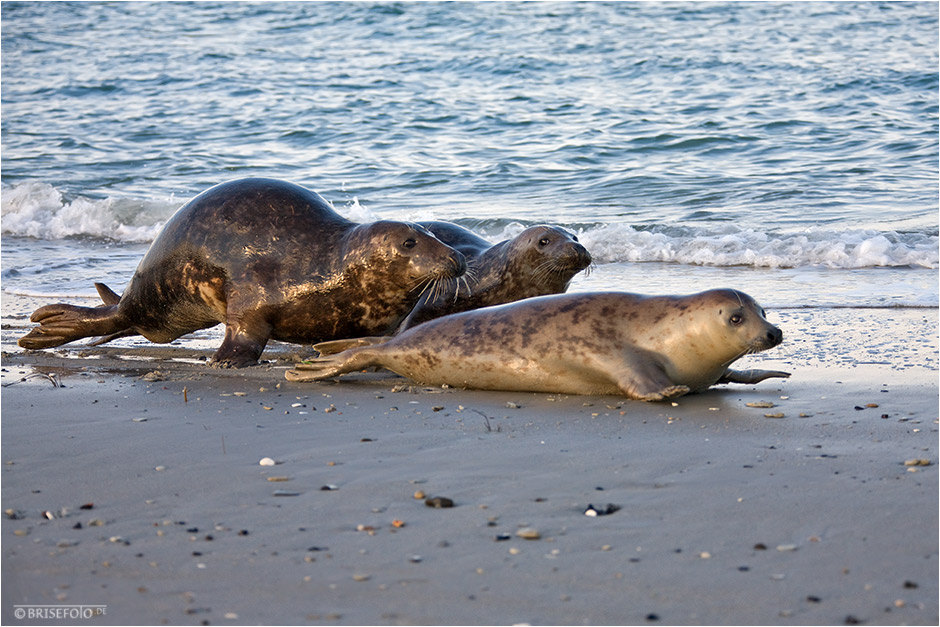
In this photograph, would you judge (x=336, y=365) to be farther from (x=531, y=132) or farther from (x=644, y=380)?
(x=531, y=132)

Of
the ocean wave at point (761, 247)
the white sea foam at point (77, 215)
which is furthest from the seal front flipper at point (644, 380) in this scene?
the white sea foam at point (77, 215)

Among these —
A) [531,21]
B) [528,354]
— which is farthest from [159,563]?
[531,21]

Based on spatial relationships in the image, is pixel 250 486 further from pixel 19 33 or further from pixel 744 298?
pixel 19 33

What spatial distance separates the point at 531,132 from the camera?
51.5 ft

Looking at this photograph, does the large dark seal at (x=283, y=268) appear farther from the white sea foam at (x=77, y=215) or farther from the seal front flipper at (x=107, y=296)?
the white sea foam at (x=77, y=215)

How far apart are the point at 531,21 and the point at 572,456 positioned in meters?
20.7

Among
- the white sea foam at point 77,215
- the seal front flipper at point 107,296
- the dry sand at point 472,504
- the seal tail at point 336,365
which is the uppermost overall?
the dry sand at point 472,504

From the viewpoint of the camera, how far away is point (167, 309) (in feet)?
19.4

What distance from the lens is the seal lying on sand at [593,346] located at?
4621mm

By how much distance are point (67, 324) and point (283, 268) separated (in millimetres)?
1330

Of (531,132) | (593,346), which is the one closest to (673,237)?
(593,346)

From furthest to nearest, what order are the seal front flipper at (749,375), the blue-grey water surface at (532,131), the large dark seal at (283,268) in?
the blue-grey water surface at (532,131)
the large dark seal at (283,268)
the seal front flipper at (749,375)

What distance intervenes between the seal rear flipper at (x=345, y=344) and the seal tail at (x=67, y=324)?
4.56 feet

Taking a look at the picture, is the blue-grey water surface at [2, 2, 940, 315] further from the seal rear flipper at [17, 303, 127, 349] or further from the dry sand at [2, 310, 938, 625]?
the dry sand at [2, 310, 938, 625]
